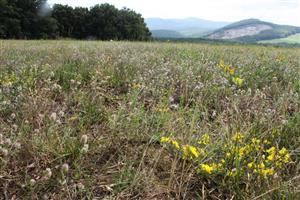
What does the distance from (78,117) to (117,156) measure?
69cm

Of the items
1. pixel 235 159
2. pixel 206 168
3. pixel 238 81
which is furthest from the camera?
pixel 238 81

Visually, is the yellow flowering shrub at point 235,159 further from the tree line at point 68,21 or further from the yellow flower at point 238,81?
the tree line at point 68,21

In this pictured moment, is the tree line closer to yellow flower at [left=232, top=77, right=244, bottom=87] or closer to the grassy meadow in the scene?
yellow flower at [left=232, top=77, right=244, bottom=87]

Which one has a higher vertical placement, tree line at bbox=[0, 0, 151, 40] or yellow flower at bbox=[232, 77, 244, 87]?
tree line at bbox=[0, 0, 151, 40]

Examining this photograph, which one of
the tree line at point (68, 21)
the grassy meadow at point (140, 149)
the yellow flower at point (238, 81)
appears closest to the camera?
the grassy meadow at point (140, 149)

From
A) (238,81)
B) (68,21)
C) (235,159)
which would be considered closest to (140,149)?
(235,159)

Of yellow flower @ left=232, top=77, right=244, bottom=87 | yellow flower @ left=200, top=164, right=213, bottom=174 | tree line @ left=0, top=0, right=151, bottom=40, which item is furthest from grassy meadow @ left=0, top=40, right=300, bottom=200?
tree line @ left=0, top=0, right=151, bottom=40

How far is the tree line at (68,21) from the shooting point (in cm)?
4718

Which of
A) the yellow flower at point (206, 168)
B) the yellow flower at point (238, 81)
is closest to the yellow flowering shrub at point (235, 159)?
the yellow flower at point (206, 168)

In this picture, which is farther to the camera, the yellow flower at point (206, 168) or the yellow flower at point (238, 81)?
the yellow flower at point (238, 81)

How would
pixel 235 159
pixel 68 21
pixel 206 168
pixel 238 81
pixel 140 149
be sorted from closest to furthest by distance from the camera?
pixel 206 168 → pixel 235 159 → pixel 140 149 → pixel 238 81 → pixel 68 21

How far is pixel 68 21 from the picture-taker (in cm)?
5847

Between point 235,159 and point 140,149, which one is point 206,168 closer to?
point 235,159

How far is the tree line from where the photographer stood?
155 ft
